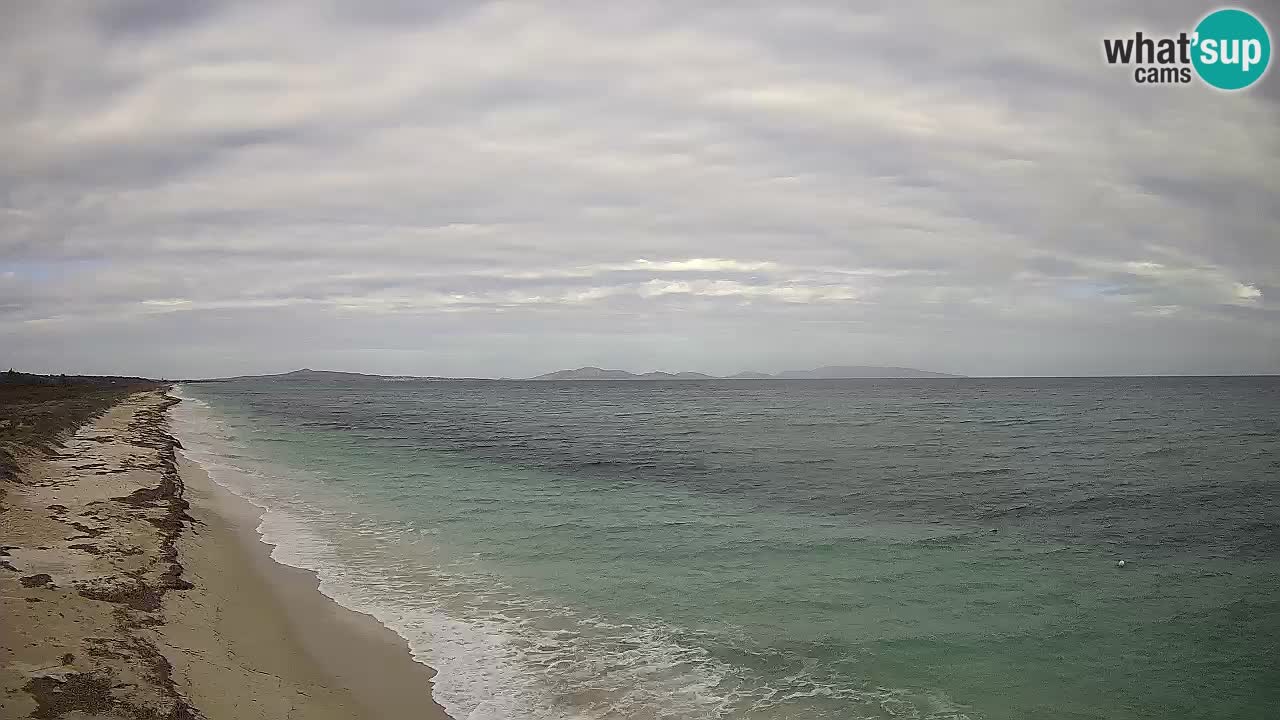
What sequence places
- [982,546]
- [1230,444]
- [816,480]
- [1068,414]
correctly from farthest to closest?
[1068,414] → [1230,444] → [816,480] → [982,546]

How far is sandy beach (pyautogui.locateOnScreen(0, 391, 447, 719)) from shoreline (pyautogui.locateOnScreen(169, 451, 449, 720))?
2 centimetres

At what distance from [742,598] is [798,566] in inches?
87.6

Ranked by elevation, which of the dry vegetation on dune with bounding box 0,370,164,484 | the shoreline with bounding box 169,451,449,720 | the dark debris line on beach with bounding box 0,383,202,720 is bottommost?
the shoreline with bounding box 169,451,449,720

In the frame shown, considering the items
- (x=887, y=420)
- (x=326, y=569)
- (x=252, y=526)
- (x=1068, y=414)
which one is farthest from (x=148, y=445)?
(x=1068, y=414)

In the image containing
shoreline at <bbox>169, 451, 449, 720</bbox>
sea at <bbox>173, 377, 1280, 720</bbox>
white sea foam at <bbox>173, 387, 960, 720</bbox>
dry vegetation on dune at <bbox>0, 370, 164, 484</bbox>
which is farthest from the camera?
dry vegetation on dune at <bbox>0, 370, 164, 484</bbox>

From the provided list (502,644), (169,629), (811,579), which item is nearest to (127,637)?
(169,629)

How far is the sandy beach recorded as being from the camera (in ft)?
22.1

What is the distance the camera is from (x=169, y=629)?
8641 millimetres

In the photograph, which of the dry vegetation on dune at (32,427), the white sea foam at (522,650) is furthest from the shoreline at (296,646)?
the dry vegetation on dune at (32,427)

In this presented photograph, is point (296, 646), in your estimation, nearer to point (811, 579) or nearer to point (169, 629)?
point (169, 629)

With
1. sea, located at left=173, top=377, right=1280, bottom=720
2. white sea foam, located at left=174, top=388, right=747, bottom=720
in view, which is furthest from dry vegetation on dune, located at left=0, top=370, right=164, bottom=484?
white sea foam, located at left=174, top=388, right=747, bottom=720

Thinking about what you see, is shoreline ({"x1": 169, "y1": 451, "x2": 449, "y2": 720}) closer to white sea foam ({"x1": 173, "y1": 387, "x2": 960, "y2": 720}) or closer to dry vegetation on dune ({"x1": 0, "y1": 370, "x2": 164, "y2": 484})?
white sea foam ({"x1": 173, "y1": 387, "x2": 960, "y2": 720})

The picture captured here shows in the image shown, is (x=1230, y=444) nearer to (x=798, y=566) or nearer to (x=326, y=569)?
(x=798, y=566)

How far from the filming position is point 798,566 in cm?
1325
